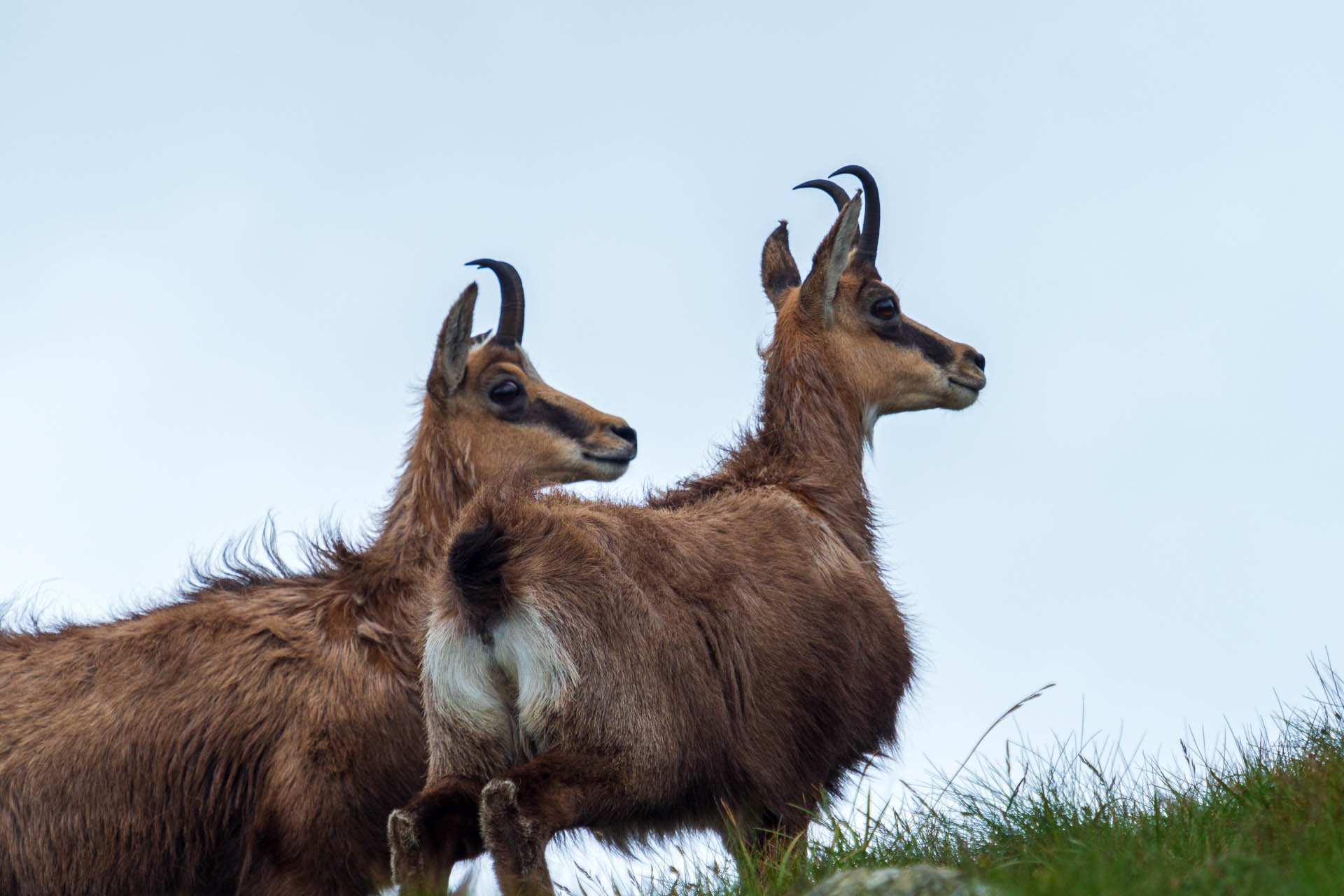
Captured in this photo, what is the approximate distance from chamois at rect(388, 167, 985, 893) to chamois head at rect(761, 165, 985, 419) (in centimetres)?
121

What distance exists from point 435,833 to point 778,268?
15.7 ft

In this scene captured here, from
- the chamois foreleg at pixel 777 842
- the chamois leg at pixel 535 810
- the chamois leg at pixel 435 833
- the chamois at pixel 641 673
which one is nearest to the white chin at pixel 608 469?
the chamois at pixel 641 673

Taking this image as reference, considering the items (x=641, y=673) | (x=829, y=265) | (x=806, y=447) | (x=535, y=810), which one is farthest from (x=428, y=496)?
(x=535, y=810)

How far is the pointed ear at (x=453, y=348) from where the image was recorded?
7.34 meters

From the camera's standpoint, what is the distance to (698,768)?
4.99 meters

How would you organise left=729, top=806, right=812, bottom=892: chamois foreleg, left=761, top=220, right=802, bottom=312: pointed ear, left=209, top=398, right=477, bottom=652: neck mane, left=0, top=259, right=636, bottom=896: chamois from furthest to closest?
1. left=761, top=220, right=802, bottom=312: pointed ear
2. left=209, top=398, right=477, bottom=652: neck mane
3. left=0, top=259, right=636, bottom=896: chamois
4. left=729, top=806, right=812, bottom=892: chamois foreleg

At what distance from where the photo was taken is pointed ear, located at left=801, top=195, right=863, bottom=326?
7.37 m

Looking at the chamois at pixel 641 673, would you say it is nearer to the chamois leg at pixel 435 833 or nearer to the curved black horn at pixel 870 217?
the chamois leg at pixel 435 833

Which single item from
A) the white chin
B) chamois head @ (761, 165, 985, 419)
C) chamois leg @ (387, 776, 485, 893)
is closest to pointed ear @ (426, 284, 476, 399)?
the white chin

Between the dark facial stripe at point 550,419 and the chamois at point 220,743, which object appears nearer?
the chamois at point 220,743

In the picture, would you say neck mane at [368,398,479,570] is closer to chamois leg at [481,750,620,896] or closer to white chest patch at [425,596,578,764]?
white chest patch at [425,596,578,764]

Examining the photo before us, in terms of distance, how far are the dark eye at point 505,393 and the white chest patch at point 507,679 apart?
8.52 ft

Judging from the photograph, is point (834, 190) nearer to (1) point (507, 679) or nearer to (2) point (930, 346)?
(2) point (930, 346)

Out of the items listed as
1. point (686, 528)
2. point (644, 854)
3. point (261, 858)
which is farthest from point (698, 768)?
point (261, 858)
